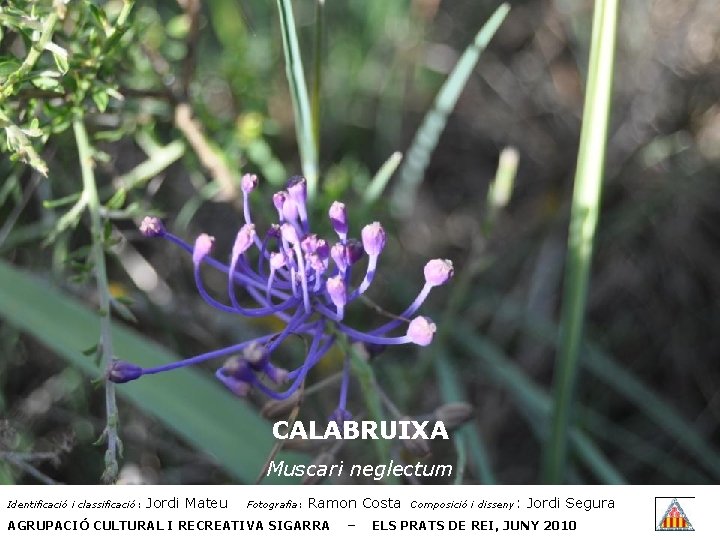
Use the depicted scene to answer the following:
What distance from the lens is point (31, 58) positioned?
1.05 meters

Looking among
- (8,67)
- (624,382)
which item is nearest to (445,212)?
(624,382)

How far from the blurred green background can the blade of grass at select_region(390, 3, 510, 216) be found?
0.02 m

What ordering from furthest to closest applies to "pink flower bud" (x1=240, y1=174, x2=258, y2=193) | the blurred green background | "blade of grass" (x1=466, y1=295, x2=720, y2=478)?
"blade of grass" (x1=466, y1=295, x2=720, y2=478) < the blurred green background < "pink flower bud" (x1=240, y1=174, x2=258, y2=193)

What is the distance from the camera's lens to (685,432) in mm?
1720

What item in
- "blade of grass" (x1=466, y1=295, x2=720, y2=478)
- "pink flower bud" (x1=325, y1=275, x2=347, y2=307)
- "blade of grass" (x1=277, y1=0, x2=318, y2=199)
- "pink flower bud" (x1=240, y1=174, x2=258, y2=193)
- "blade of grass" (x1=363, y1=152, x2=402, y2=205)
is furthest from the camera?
"blade of grass" (x1=466, y1=295, x2=720, y2=478)

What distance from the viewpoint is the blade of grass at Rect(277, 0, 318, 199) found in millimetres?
1133

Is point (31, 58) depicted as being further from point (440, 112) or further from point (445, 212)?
point (445, 212)

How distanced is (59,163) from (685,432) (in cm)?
134

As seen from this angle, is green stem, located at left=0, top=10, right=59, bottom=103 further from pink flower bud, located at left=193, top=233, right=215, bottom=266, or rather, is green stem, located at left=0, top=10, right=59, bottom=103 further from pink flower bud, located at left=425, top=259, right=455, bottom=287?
pink flower bud, located at left=425, top=259, right=455, bottom=287

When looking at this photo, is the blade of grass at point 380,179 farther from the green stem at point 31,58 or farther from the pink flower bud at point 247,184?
the green stem at point 31,58

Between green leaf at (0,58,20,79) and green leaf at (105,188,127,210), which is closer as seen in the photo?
green leaf at (0,58,20,79)
